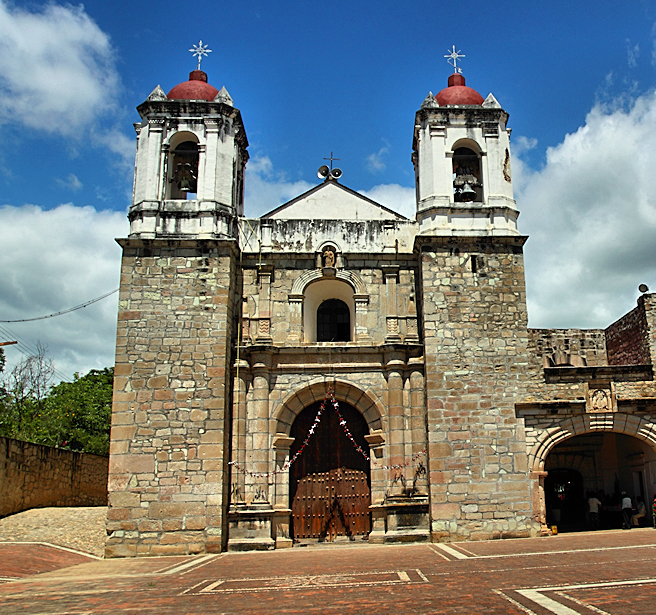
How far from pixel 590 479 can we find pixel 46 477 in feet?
48.6

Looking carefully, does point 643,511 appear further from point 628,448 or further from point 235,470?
point 235,470

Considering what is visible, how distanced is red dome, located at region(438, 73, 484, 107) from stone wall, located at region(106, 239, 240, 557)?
670 centimetres

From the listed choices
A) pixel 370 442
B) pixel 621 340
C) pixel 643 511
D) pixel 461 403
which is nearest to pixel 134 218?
pixel 370 442

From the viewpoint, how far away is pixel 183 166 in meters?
Answer: 15.9

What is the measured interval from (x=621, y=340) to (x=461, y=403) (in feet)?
19.0

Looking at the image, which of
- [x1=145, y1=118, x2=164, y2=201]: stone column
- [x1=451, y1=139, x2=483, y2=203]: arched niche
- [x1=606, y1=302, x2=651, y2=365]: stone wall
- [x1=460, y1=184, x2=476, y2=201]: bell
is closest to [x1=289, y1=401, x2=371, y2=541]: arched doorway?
[x1=460, y1=184, x2=476, y2=201]: bell

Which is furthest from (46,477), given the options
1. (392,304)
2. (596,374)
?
(596,374)

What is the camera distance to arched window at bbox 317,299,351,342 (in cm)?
1614

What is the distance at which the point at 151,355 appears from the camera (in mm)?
14031

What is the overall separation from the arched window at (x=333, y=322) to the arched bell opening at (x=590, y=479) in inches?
249

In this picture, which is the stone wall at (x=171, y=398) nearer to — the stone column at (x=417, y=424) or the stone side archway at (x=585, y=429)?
the stone column at (x=417, y=424)

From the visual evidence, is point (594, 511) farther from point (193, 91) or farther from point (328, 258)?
point (193, 91)

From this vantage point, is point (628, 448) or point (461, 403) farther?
point (628, 448)

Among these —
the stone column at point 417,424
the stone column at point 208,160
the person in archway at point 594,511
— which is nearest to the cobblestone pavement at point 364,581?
the stone column at point 417,424
